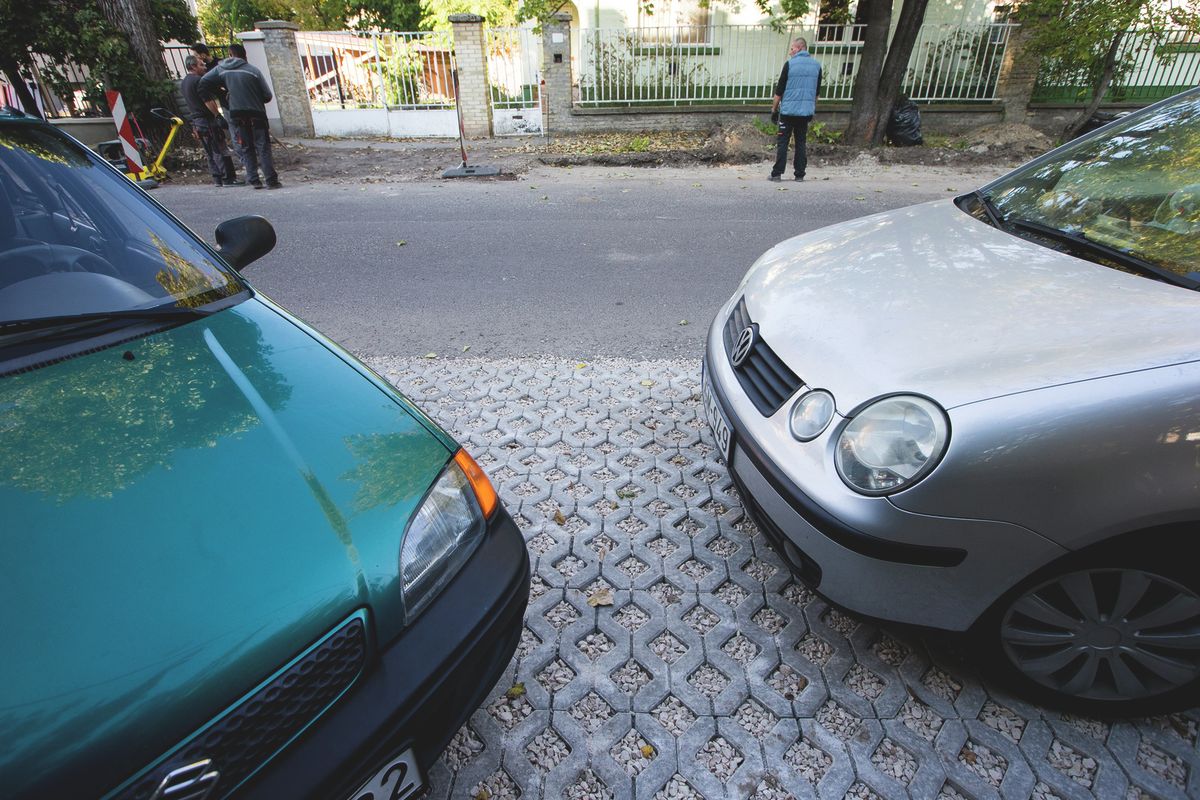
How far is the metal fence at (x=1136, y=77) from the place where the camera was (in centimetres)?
1240

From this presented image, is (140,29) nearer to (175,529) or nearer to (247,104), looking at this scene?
(247,104)

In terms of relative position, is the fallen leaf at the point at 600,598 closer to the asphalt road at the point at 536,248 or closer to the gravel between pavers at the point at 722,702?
the gravel between pavers at the point at 722,702

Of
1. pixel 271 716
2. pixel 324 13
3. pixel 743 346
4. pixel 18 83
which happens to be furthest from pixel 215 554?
pixel 324 13

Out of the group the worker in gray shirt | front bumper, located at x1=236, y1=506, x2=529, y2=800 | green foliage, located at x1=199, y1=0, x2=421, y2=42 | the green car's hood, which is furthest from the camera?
green foliage, located at x1=199, y1=0, x2=421, y2=42

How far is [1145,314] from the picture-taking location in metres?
1.67

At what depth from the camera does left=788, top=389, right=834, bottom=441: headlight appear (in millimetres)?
1812

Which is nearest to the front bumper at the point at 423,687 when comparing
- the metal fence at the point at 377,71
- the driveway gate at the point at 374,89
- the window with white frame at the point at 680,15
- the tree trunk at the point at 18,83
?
the driveway gate at the point at 374,89

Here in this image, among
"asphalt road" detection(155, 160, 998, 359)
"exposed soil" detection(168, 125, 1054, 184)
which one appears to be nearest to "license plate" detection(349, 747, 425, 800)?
"asphalt road" detection(155, 160, 998, 359)

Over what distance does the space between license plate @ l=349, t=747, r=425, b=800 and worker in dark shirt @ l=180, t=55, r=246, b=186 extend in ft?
35.8

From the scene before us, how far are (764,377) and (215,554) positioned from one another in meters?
1.64

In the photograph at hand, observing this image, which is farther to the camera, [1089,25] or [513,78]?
[513,78]

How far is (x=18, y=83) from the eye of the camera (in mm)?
11297

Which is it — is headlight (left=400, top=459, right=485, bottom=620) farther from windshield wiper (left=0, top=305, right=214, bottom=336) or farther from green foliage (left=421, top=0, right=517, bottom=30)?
green foliage (left=421, top=0, right=517, bottom=30)

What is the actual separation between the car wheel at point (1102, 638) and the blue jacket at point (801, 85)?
29.7ft
